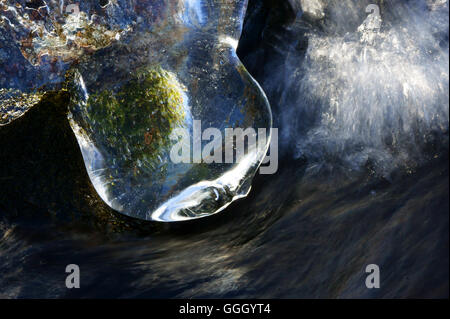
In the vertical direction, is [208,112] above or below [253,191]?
above

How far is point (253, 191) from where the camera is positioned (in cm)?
176

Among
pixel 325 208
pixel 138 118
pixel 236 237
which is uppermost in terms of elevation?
pixel 138 118

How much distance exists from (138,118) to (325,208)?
89 cm

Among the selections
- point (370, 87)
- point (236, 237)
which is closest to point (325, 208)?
point (236, 237)

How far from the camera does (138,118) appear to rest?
1.58 m

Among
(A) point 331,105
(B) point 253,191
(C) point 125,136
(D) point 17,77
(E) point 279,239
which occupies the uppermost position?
(D) point 17,77

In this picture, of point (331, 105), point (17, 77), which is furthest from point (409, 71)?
point (17, 77)

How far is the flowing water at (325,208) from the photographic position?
1562mm

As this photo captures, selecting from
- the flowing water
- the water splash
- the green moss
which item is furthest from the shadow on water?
the green moss

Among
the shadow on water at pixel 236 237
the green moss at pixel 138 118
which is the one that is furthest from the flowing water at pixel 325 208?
the green moss at pixel 138 118

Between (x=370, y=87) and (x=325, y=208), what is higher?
(x=370, y=87)

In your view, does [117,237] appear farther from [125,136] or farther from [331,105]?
[331,105]

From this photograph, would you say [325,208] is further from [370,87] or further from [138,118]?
[138,118]

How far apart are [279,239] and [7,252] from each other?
3.78ft
